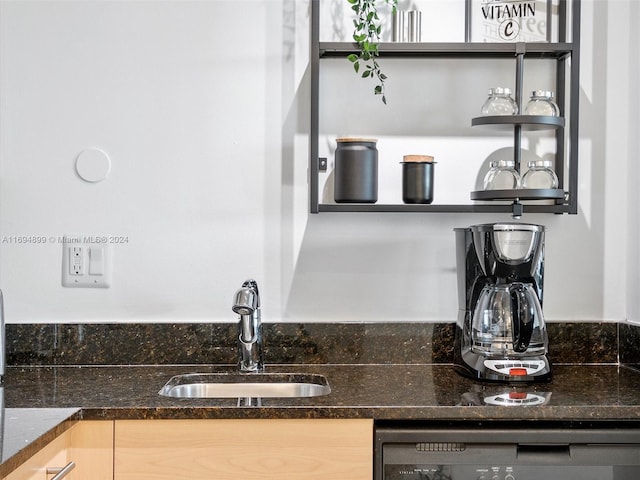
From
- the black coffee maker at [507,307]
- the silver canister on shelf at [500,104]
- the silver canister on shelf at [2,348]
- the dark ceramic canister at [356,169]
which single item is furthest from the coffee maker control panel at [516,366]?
the silver canister on shelf at [2,348]

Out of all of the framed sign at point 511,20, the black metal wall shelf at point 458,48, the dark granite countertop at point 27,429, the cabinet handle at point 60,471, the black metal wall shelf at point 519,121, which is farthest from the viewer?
the framed sign at point 511,20

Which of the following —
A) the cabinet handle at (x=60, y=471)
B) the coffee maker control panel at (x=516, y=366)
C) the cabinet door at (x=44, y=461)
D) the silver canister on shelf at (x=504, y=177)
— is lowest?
the cabinet handle at (x=60, y=471)

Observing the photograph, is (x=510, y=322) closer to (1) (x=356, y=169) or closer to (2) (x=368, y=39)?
(1) (x=356, y=169)

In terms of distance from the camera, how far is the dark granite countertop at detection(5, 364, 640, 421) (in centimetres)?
150

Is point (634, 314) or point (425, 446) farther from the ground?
point (634, 314)

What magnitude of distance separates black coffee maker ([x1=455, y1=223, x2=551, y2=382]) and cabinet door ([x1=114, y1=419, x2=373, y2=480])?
44cm

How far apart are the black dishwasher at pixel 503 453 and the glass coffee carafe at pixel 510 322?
0.94ft

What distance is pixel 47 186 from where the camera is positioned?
2061 mm

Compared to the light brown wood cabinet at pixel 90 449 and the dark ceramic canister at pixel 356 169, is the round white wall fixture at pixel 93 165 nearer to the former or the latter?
the dark ceramic canister at pixel 356 169

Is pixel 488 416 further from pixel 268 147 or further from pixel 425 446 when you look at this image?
pixel 268 147

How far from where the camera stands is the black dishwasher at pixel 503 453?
1502mm

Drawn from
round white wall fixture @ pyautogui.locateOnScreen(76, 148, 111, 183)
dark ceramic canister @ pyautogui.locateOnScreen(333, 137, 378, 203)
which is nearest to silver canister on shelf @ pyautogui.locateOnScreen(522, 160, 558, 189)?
dark ceramic canister @ pyautogui.locateOnScreen(333, 137, 378, 203)

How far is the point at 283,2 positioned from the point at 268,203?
58cm

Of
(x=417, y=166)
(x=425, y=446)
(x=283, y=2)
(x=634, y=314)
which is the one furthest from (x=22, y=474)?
(x=634, y=314)
